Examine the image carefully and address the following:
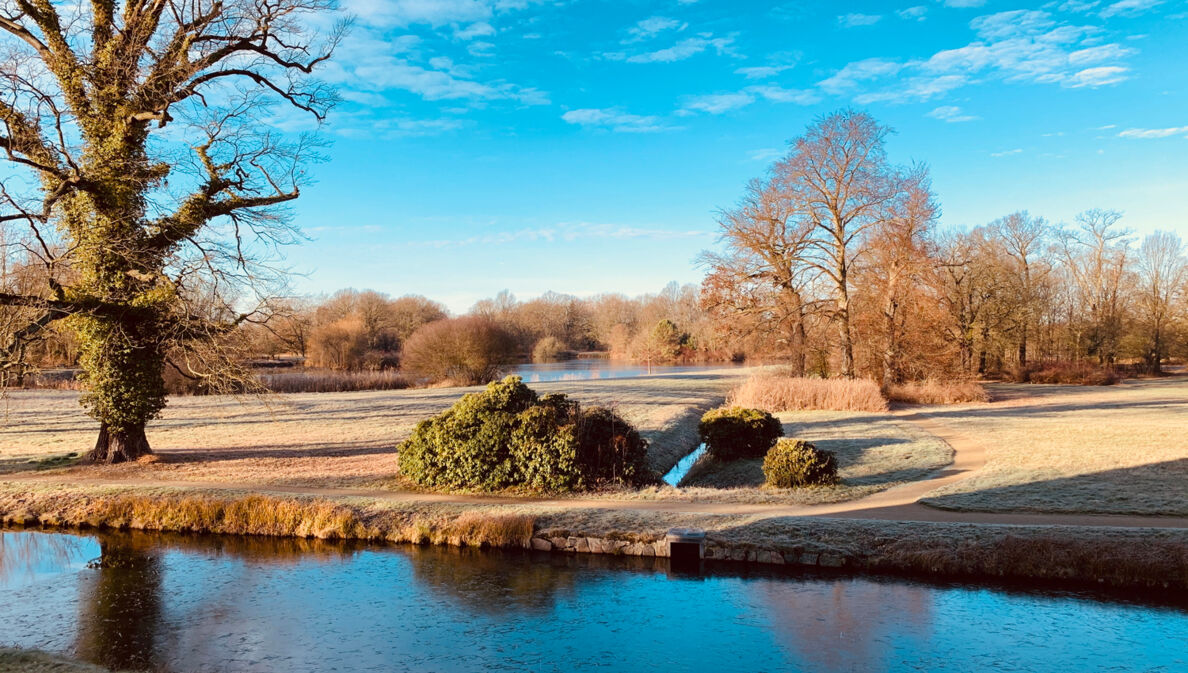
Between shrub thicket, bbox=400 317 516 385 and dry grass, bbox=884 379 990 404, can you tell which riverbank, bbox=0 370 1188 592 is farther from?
shrub thicket, bbox=400 317 516 385

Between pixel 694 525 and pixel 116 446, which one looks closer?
pixel 694 525

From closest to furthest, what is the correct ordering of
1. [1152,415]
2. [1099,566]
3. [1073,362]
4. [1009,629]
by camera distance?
[1009,629] < [1099,566] < [1152,415] < [1073,362]

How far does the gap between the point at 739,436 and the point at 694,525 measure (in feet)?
23.4

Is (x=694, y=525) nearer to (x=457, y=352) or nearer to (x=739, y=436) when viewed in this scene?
(x=739, y=436)

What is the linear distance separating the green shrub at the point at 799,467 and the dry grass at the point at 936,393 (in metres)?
18.8

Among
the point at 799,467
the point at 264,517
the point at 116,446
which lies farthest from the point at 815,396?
the point at 116,446

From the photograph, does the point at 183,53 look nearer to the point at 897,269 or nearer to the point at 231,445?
the point at 231,445

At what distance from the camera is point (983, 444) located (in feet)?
61.0

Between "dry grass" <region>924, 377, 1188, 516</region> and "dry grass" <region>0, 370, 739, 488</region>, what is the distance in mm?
7401

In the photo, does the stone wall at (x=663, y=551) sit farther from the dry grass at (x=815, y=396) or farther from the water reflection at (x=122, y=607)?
the dry grass at (x=815, y=396)

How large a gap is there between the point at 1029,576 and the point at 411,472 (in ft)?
34.4

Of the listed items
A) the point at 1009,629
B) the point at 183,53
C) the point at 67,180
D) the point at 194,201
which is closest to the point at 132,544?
the point at 67,180

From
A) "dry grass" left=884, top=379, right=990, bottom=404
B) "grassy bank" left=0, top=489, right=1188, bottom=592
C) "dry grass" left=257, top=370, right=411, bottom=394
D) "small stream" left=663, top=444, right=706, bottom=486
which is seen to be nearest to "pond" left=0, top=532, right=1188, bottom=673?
"grassy bank" left=0, top=489, right=1188, bottom=592

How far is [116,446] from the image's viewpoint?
1636 cm
